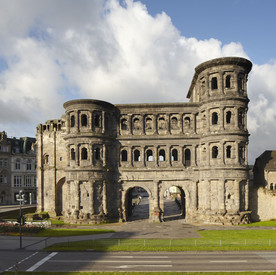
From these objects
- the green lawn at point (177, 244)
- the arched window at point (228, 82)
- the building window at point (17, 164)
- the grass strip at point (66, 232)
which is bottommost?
the grass strip at point (66, 232)

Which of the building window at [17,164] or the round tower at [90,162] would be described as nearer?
the round tower at [90,162]

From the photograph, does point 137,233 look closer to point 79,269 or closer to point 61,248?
point 61,248

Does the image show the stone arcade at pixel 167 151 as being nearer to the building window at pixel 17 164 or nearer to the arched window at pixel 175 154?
the arched window at pixel 175 154

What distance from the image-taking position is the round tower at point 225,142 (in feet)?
141

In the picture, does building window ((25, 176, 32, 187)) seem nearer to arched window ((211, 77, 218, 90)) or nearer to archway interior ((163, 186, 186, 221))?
archway interior ((163, 186, 186, 221))

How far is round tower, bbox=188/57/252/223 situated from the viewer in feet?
141

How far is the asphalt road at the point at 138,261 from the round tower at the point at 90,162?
17433mm

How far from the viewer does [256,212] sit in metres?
45.3

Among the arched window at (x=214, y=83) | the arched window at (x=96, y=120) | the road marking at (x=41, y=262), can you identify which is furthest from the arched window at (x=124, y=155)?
the road marking at (x=41, y=262)

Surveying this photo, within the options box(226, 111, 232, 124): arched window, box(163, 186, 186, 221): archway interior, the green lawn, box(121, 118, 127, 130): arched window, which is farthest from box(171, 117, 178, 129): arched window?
the green lawn

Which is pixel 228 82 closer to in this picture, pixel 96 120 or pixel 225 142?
pixel 225 142

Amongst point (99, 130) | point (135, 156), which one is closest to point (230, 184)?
point (135, 156)

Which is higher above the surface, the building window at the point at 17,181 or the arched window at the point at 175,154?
the arched window at the point at 175,154

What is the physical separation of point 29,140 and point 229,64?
63486mm
